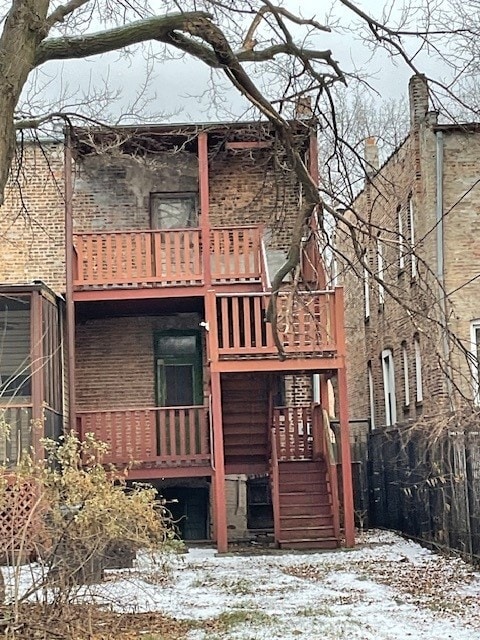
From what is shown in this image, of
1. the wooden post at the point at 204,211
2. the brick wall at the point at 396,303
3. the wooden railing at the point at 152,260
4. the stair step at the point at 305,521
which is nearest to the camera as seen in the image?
the stair step at the point at 305,521

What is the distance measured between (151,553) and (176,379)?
10.7 m

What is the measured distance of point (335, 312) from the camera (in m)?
15.3

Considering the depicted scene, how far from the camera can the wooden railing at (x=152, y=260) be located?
56.9ft

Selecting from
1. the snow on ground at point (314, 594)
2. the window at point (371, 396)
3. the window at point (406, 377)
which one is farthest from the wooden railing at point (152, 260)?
the window at point (371, 396)

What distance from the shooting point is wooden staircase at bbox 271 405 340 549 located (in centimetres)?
1581

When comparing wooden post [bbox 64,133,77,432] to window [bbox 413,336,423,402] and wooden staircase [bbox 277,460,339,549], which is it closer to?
wooden staircase [bbox 277,460,339,549]

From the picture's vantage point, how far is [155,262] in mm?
17469

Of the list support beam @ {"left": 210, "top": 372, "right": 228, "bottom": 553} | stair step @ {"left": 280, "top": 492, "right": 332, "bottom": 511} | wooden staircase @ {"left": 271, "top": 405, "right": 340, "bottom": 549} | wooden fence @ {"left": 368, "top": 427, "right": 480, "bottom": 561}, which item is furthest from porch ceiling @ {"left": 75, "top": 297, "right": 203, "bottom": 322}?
wooden fence @ {"left": 368, "top": 427, "right": 480, "bottom": 561}

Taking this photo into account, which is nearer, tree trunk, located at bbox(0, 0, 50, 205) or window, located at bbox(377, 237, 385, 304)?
tree trunk, located at bbox(0, 0, 50, 205)

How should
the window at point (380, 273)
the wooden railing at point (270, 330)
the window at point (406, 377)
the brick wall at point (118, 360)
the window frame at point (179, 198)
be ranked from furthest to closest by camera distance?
the window at point (406, 377) → the window frame at point (179, 198) → the brick wall at point (118, 360) → the wooden railing at point (270, 330) → the window at point (380, 273)

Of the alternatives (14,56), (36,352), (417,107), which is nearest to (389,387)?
(417,107)

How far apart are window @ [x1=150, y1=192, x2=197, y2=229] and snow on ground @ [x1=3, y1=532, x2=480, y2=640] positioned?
7107mm

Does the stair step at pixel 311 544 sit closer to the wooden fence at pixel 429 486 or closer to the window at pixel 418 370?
the wooden fence at pixel 429 486

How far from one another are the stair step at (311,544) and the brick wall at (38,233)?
246 inches
